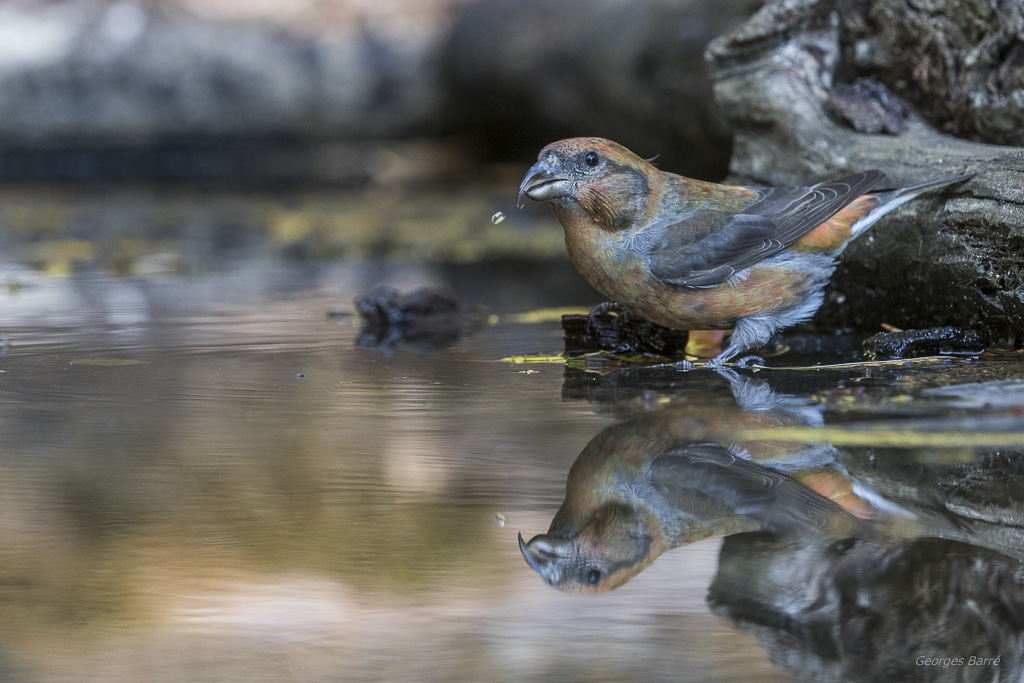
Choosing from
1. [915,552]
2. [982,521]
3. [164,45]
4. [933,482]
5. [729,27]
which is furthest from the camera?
[164,45]

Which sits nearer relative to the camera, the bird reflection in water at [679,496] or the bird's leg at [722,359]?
the bird reflection in water at [679,496]

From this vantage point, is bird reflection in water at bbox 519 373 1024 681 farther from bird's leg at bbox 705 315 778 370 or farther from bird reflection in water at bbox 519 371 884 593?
bird's leg at bbox 705 315 778 370

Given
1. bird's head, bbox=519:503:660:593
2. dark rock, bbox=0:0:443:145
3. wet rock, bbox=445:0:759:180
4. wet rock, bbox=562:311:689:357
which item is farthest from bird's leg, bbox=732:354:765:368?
dark rock, bbox=0:0:443:145

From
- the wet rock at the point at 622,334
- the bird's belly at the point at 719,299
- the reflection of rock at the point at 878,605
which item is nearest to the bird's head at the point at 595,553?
the reflection of rock at the point at 878,605

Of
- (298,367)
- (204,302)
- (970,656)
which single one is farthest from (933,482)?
(204,302)

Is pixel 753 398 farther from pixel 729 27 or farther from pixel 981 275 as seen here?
pixel 729 27

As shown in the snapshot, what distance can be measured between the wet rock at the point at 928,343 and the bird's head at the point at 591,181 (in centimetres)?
106

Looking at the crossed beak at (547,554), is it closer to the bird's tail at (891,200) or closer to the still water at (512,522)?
the still water at (512,522)

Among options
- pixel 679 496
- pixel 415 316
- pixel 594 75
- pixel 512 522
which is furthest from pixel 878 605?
pixel 594 75

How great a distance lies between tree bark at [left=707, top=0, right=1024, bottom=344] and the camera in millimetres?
4445

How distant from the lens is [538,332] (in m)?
5.31

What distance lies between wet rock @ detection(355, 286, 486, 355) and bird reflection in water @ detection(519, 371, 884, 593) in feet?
6.85

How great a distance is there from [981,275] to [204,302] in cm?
390

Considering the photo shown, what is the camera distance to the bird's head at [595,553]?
2.27 metres
